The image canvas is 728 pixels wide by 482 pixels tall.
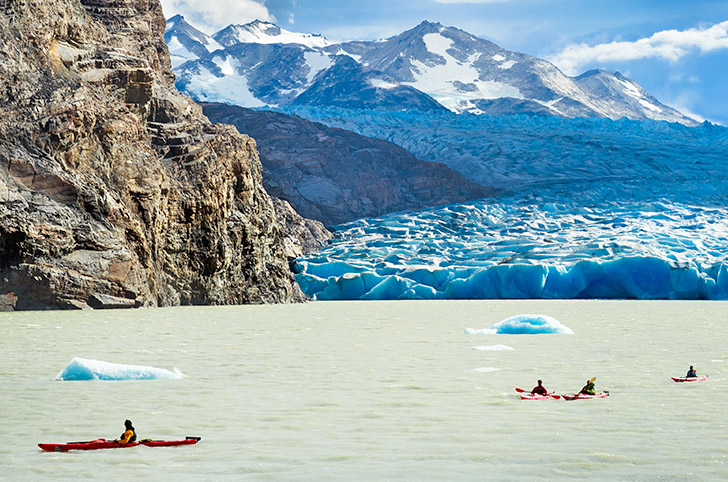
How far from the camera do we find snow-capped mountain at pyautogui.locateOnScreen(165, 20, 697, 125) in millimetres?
124562

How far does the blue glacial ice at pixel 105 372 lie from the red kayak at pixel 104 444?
4687 mm

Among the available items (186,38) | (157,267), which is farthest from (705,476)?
(186,38)

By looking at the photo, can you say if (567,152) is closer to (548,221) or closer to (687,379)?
(548,221)

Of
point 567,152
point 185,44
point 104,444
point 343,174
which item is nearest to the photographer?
point 104,444

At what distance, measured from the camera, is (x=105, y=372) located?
478 inches

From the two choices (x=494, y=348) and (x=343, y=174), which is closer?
(x=494, y=348)

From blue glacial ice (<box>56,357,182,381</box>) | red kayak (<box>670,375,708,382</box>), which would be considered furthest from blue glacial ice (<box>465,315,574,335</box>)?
blue glacial ice (<box>56,357,182,381</box>)

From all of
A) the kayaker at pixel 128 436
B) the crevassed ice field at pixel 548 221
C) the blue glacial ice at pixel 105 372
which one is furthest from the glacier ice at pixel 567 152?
the kayaker at pixel 128 436

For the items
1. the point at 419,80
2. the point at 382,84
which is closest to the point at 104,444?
the point at 382,84

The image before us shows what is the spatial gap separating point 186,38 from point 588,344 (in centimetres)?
19107

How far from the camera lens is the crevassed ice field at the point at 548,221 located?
156ft

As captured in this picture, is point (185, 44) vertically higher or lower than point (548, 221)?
higher

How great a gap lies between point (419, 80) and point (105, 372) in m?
158

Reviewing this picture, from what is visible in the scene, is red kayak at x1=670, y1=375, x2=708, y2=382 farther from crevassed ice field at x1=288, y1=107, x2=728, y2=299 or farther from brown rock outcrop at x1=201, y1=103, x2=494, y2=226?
brown rock outcrop at x1=201, y1=103, x2=494, y2=226
